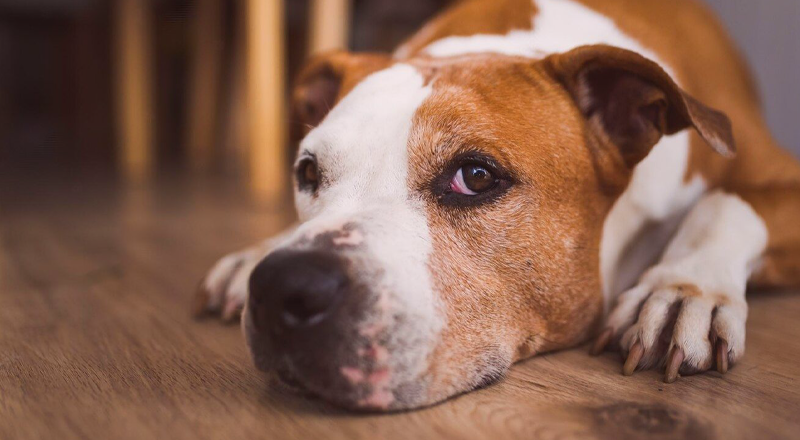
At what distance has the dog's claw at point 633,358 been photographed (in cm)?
122

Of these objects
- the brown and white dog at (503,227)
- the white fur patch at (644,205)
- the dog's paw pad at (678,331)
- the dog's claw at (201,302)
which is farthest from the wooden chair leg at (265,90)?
the dog's paw pad at (678,331)

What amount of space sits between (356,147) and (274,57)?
2107 millimetres

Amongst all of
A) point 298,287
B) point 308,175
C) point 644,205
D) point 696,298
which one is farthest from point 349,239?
point 644,205

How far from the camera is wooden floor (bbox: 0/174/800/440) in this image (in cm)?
100

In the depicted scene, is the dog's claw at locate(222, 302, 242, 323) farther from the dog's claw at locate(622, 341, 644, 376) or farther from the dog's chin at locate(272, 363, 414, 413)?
the dog's claw at locate(622, 341, 644, 376)

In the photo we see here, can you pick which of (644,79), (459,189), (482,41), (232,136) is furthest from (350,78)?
(232,136)

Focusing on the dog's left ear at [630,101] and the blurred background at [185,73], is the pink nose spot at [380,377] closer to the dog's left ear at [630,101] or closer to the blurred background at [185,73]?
the dog's left ear at [630,101]

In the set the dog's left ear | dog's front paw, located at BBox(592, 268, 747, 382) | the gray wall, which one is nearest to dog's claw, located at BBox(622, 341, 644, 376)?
dog's front paw, located at BBox(592, 268, 747, 382)

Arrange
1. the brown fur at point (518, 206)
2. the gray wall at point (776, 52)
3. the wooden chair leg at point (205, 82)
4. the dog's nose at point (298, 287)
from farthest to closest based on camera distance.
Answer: the wooden chair leg at point (205, 82) → the gray wall at point (776, 52) → the brown fur at point (518, 206) → the dog's nose at point (298, 287)

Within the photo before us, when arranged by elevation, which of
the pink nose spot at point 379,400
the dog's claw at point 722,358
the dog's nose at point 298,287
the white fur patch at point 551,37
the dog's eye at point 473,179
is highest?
the white fur patch at point 551,37

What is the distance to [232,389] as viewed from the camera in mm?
1157

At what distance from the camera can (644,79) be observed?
136 cm

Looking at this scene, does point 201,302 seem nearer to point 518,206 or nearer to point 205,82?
point 518,206

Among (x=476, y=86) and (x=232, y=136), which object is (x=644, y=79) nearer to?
(x=476, y=86)
